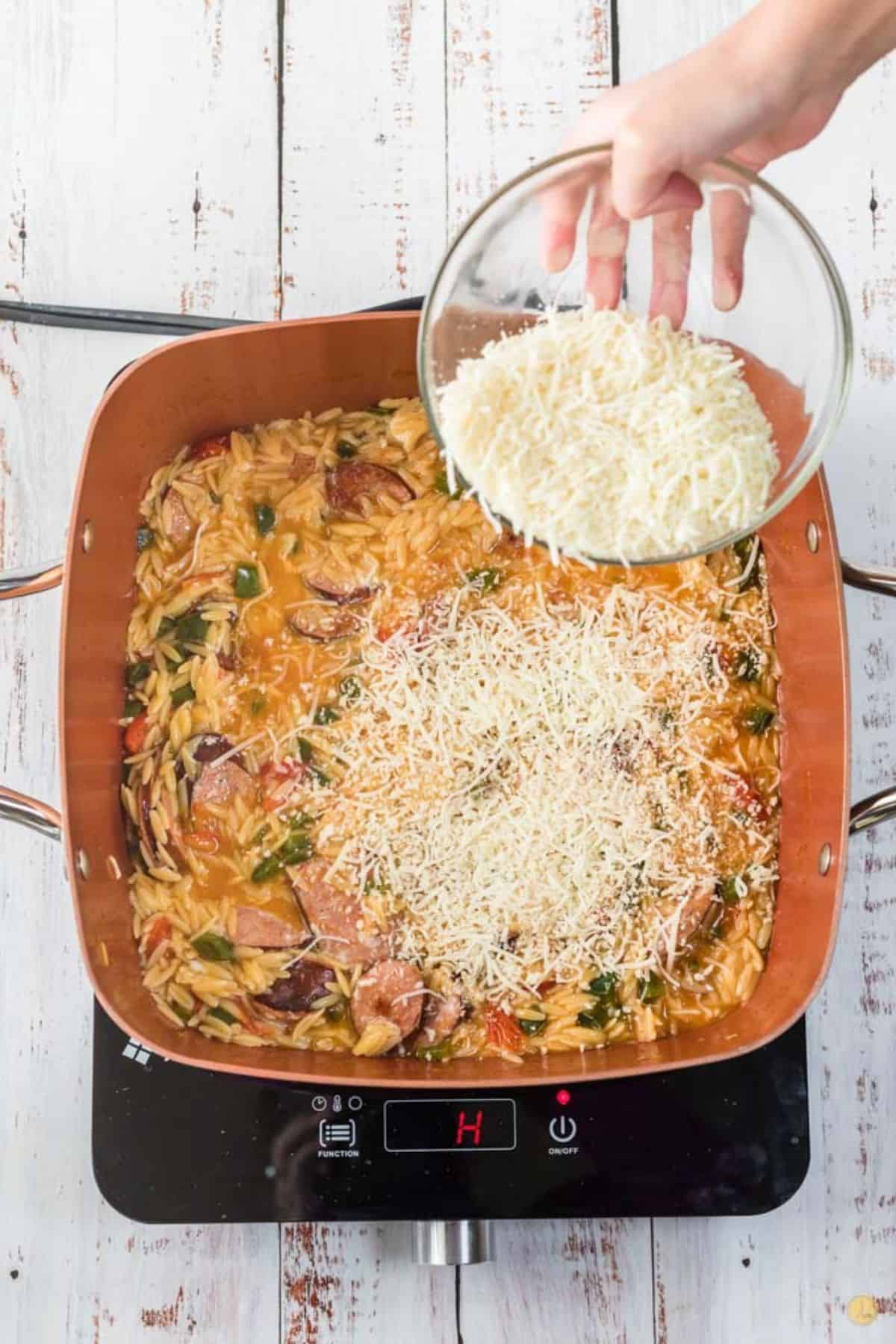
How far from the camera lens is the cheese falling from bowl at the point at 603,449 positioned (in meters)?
1.54

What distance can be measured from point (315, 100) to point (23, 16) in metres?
0.57

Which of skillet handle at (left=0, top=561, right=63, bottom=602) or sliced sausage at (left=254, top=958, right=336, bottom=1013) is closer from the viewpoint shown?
skillet handle at (left=0, top=561, right=63, bottom=602)

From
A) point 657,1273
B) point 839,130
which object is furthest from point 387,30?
point 657,1273

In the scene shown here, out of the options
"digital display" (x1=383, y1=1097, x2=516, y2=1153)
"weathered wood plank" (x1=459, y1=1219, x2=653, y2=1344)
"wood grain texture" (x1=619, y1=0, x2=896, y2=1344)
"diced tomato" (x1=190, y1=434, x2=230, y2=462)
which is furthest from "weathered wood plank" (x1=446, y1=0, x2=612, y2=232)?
"weathered wood plank" (x1=459, y1=1219, x2=653, y2=1344)

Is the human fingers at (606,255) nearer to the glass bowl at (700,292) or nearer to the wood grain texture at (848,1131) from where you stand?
the glass bowl at (700,292)

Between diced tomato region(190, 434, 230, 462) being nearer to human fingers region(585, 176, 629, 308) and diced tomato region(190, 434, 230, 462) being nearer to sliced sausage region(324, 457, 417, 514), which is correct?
sliced sausage region(324, 457, 417, 514)

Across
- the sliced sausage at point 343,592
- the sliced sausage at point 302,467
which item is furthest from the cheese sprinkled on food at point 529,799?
the sliced sausage at point 302,467

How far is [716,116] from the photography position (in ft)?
4.92

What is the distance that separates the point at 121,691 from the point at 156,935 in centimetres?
39

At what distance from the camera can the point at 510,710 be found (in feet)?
6.48

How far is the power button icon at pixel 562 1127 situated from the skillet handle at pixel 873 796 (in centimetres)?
64

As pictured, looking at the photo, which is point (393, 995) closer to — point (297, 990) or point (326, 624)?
point (297, 990)

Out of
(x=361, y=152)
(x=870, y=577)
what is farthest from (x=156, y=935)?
(x=361, y=152)

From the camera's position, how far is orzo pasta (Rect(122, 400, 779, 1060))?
6.48ft
